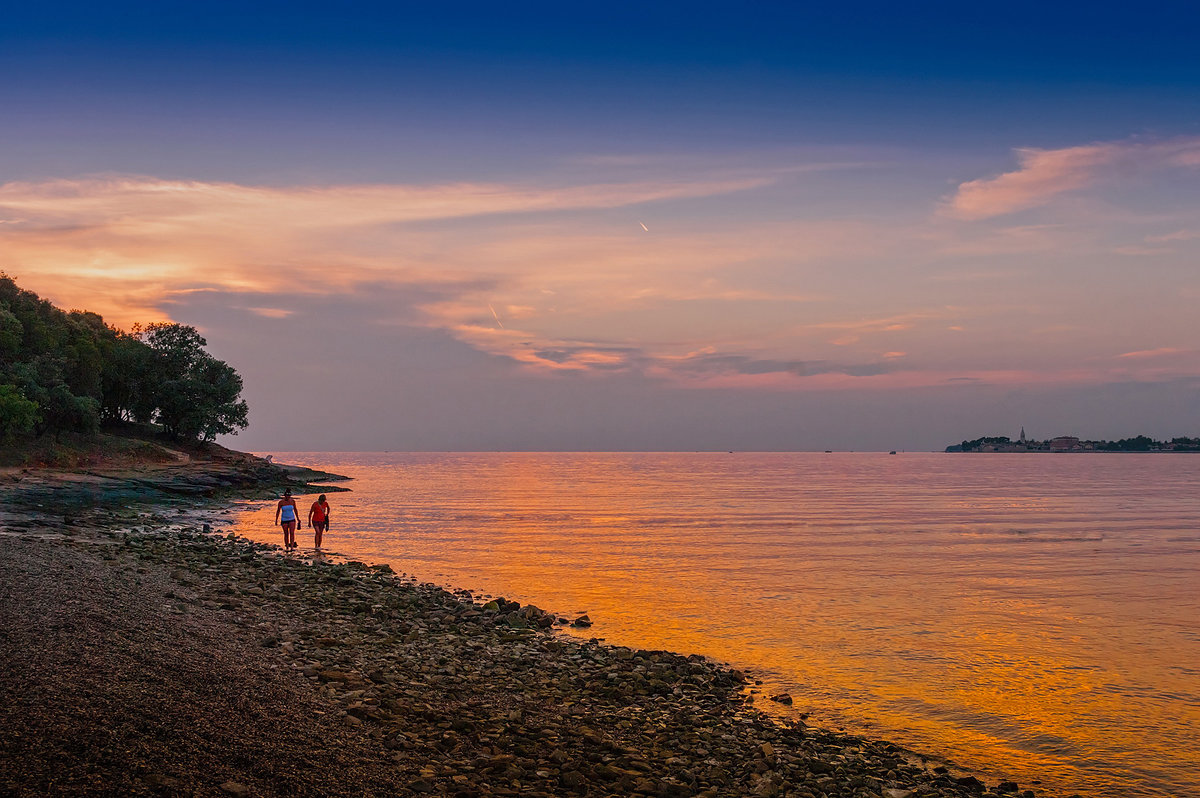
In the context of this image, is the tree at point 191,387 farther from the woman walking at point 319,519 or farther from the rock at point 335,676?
the rock at point 335,676

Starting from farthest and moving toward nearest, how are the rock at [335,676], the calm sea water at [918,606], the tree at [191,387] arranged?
the tree at [191,387] → the calm sea water at [918,606] → the rock at [335,676]

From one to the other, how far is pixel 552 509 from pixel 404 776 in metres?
57.9

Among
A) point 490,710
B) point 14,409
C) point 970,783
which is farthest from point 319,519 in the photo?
point 14,409

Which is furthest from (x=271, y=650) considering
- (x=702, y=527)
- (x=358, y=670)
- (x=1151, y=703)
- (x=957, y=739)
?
(x=702, y=527)

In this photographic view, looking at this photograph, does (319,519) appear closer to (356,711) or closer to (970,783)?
(356,711)

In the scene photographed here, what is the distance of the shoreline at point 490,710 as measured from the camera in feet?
32.7

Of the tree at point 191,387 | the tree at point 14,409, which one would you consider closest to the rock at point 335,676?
the tree at point 14,409

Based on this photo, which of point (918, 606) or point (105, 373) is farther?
point (105, 373)

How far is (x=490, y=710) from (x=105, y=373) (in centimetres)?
10316

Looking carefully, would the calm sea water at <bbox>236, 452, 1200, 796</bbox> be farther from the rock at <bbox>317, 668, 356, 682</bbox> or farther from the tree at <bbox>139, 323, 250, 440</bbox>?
the tree at <bbox>139, 323, 250, 440</bbox>

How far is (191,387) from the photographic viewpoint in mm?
101250

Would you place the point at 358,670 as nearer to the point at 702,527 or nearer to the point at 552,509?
the point at 702,527

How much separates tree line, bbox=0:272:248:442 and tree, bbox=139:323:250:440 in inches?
4.5

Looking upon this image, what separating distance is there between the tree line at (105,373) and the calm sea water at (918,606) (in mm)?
37557
